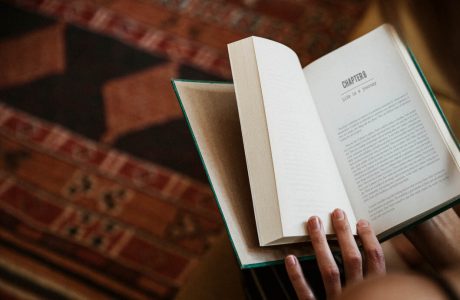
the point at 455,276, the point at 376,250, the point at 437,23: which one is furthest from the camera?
the point at 437,23

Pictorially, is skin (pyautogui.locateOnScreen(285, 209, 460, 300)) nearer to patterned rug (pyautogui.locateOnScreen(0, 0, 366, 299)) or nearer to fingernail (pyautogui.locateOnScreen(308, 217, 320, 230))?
fingernail (pyautogui.locateOnScreen(308, 217, 320, 230))

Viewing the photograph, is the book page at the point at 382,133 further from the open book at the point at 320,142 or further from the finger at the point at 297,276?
the finger at the point at 297,276

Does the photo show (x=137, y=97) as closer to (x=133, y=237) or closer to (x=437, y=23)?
(x=133, y=237)

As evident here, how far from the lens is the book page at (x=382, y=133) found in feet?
1.74

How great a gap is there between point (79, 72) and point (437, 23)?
0.99m

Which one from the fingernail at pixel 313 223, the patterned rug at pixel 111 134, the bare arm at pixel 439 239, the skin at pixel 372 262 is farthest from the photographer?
the patterned rug at pixel 111 134

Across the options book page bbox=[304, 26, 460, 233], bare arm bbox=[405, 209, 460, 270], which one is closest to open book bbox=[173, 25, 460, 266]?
book page bbox=[304, 26, 460, 233]

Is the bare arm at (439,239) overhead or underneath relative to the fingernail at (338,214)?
underneath

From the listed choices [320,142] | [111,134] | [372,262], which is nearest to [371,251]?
[372,262]

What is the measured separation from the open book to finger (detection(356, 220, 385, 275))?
21 mm

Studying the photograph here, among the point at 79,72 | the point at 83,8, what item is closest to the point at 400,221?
the point at 79,72

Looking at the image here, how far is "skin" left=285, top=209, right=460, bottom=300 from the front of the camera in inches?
12.2

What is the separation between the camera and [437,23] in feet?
2.17

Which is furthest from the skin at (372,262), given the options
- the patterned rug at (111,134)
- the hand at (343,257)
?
the patterned rug at (111,134)
